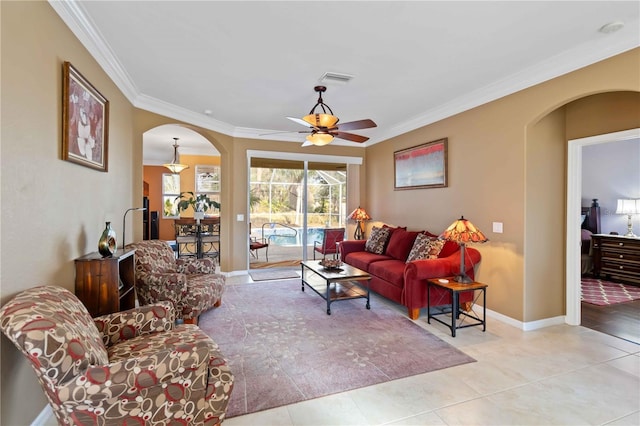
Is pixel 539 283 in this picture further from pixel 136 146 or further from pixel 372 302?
pixel 136 146

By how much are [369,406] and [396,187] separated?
170 inches

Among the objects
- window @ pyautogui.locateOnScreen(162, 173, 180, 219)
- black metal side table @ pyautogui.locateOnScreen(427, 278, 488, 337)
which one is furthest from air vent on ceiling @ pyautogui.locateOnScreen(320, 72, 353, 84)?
window @ pyautogui.locateOnScreen(162, 173, 180, 219)

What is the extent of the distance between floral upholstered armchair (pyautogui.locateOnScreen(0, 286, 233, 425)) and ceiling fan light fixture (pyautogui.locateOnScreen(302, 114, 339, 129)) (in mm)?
2617

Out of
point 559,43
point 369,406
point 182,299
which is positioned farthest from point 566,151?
point 182,299

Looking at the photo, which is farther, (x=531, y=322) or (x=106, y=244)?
(x=531, y=322)

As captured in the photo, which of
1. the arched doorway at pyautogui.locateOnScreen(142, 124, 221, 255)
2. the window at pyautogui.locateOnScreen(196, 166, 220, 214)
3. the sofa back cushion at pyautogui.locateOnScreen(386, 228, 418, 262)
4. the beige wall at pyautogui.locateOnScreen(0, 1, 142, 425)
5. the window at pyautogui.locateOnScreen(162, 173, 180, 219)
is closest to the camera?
the beige wall at pyautogui.locateOnScreen(0, 1, 142, 425)

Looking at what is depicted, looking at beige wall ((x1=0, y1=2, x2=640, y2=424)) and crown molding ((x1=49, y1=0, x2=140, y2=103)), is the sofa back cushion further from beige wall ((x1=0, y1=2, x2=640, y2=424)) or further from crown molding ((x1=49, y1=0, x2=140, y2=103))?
crown molding ((x1=49, y1=0, x2=140, y2=103))

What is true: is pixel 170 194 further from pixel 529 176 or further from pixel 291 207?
pixel 529 176

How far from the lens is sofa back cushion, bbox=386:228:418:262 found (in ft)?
16.0

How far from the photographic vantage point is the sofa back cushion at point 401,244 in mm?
4891

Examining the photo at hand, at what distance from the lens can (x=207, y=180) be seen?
31.3 feet

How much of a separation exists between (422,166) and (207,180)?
6.74m

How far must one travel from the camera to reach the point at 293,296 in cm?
477

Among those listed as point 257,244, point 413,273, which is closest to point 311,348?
point 413,273
